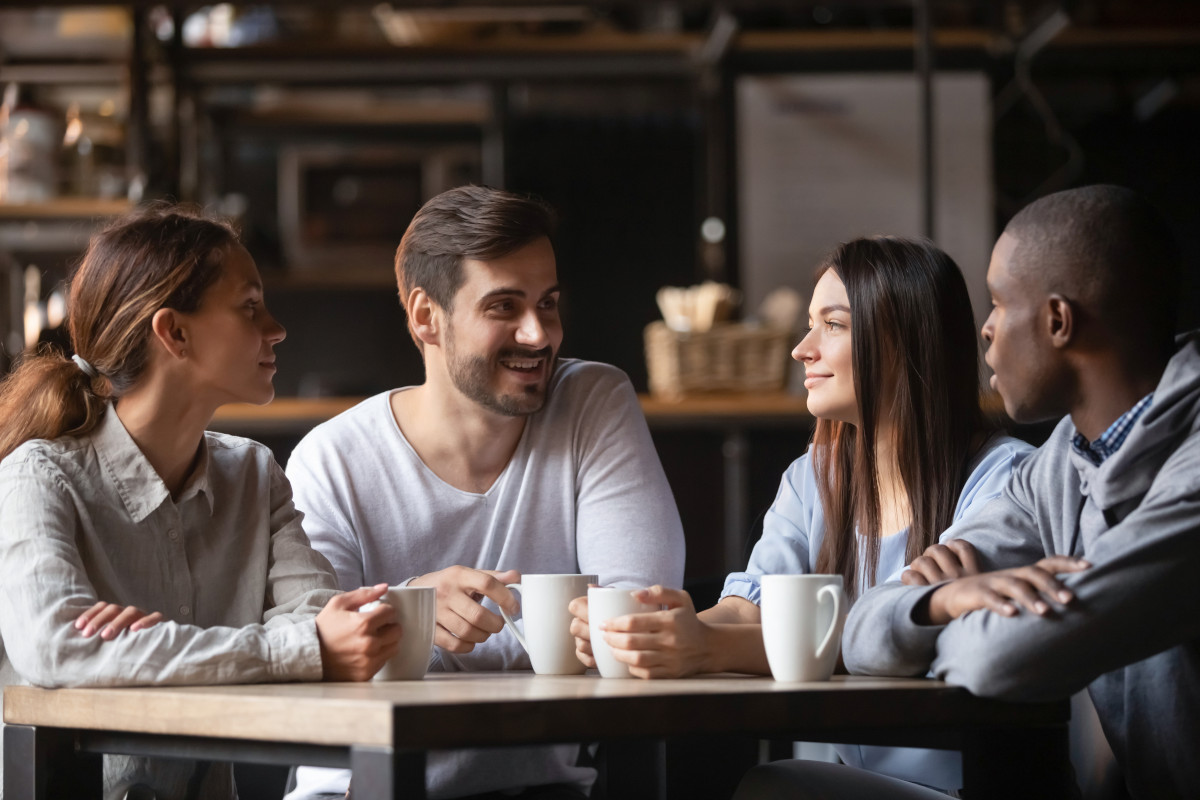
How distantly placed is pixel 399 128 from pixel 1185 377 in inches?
136

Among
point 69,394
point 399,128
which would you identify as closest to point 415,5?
point 399,128

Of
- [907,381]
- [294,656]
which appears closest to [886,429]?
[907,381]

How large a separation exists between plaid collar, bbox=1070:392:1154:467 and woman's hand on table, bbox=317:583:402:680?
0.65 metres

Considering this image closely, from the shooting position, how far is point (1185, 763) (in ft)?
3.70

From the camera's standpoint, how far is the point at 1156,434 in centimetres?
110

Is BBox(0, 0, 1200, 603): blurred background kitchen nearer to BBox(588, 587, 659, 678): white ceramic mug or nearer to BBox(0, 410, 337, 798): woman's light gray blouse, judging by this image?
BBox(0, 410, 337, 798): woman's light gray blouse

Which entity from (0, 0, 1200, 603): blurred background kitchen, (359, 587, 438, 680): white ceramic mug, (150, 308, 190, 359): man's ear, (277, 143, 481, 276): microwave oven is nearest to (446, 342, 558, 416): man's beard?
(150, 308, 190, 359): man's ear

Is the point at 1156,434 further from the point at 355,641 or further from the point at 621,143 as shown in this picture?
the point at 621,143

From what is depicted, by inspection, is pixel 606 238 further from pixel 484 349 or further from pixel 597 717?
pixel 597 717

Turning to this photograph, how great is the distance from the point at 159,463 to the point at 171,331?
0.14 m

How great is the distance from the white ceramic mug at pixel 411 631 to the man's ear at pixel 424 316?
2.39ft

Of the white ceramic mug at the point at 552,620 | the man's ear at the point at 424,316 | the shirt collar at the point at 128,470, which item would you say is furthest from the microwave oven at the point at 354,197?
the white ceramic mug at the point at 552,620

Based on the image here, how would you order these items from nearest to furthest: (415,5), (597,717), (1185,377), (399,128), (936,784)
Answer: (597,717), (1185,377), (936,784), (415,5), (399,128)

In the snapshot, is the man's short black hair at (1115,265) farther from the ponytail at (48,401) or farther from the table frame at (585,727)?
the ponytail at (48,401)
